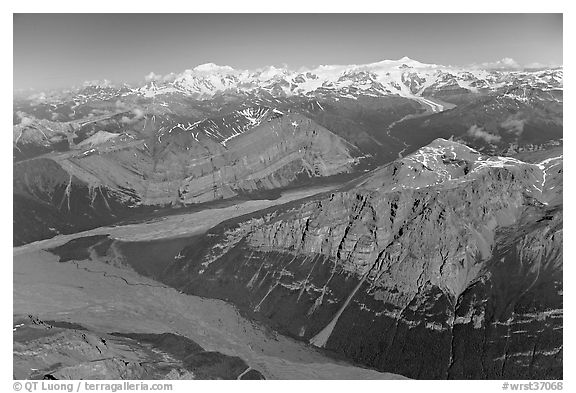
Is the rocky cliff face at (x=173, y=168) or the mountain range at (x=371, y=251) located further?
the rocky cliff face at (x=173, y=168)

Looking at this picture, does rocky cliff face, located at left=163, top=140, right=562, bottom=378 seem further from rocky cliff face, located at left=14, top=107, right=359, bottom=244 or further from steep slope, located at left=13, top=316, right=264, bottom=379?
rocky cliff face, located at left=14, top=107, right=359, bottom=244

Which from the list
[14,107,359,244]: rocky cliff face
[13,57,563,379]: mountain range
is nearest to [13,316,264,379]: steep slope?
[13,57,563,379]: mountain range

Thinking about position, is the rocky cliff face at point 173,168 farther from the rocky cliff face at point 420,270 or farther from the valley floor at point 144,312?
the rocky cliff face at point 420,270

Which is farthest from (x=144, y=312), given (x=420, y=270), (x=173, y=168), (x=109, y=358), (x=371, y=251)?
(x=173, y=168)

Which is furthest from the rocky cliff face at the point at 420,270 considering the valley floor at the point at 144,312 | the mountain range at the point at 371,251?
the valley floor at the point at 144,312

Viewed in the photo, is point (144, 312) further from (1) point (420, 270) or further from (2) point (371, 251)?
(1) point (420, 270)

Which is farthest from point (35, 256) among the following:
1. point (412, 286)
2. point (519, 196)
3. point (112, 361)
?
point (519, 196)
